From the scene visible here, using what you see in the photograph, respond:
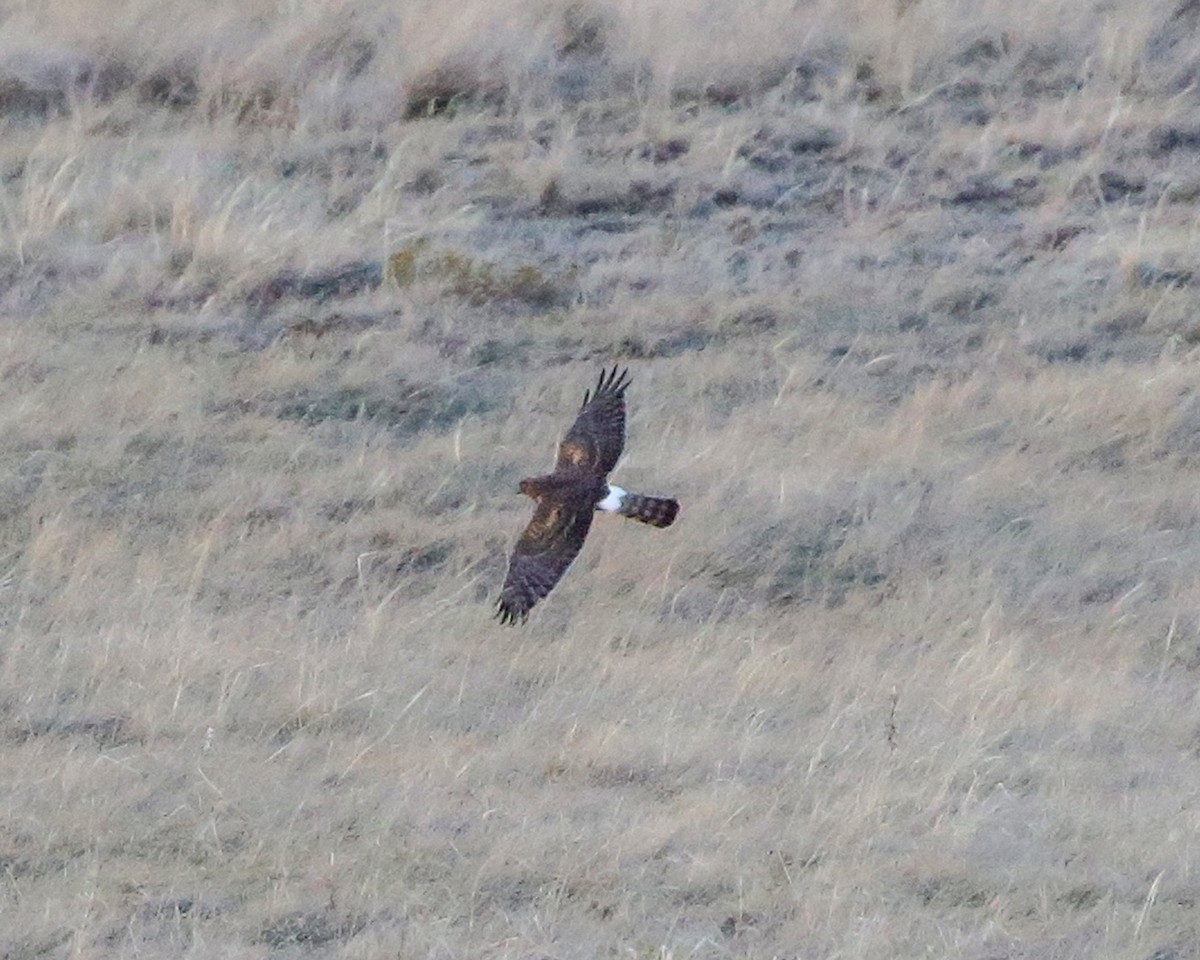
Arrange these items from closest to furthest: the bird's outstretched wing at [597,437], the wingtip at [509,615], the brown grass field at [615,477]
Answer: the brown grass field at [615,477] → the wingtip at [509,615] → the bird's outstretched wing at [597,437]

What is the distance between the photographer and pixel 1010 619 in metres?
6.40

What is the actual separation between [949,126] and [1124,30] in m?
1.26

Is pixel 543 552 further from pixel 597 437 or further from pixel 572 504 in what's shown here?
pixel 597 437

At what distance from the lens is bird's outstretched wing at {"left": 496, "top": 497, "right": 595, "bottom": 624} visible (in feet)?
19.4

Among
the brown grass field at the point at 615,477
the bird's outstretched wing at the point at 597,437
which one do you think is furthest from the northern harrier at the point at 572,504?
the brown grass field at the point at 615,477

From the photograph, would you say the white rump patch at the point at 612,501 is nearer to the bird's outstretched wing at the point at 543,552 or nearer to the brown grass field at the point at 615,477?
the bird's outstretched wing at the point at 543,552

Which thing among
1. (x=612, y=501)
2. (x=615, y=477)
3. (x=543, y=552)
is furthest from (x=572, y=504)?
(x=615, y=477)

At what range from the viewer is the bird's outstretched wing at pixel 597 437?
21.3ft

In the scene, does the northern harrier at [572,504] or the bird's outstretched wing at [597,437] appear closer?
the northern harrier at [572,504]

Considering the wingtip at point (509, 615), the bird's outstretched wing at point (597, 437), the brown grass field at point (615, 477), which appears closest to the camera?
the brown grass field at point (615, 477)

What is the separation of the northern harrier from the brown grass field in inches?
8.4

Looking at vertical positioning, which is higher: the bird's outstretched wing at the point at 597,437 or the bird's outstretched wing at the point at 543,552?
the bird's outstretched wing at the point at 597,437

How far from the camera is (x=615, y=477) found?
7438 mm

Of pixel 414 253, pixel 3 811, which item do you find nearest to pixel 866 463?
Answer: pixel 414 253
